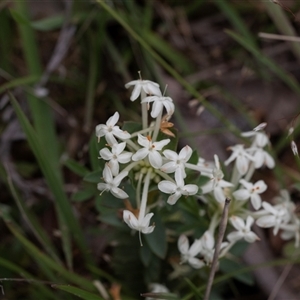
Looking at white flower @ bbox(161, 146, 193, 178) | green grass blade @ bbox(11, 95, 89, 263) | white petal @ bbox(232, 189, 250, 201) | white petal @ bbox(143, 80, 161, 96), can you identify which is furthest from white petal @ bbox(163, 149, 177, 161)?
green grass blade @ bbox(11, 95, 89, 263)

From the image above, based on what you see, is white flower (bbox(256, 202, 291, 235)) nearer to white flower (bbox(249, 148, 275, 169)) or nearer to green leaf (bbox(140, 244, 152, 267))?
white flower (bbox(249, 148, 275, 169))

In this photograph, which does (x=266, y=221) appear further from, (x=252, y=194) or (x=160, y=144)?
(x=160, y=144)

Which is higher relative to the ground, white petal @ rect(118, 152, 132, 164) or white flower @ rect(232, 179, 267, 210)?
white petal @ rect(118, 152, 132, 164)

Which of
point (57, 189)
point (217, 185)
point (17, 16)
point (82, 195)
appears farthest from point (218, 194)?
point (17, 16)

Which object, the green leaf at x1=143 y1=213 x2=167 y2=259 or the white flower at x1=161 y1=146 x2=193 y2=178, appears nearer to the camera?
the white flower at x1=161 y1=146 x2=193 y2=178

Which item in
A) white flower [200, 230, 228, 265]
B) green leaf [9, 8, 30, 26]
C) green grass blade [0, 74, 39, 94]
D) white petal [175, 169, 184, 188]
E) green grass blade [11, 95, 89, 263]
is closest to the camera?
white petal [175, 169, 184, 188]

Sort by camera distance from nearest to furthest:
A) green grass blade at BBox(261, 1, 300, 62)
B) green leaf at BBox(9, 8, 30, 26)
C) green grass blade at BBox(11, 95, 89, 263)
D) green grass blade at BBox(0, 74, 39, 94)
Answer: green grass blade at BBox(11, 95, 89, 263) < green leaf at BBox(9, 8, 30, 26) < green grass blade at BBox(0, 74, 39, 94) < green grass blade at BBox(261, 1, 300, 62)

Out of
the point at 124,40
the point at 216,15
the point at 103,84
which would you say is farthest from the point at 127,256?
the point at 216,15
